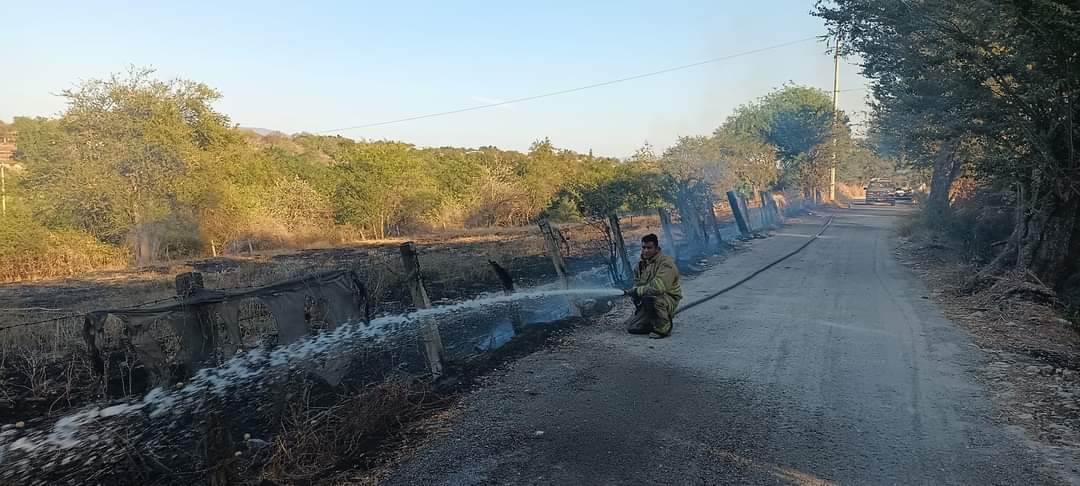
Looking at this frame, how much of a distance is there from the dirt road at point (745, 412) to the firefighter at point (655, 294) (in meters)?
0.27

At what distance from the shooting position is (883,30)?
59.7 feet

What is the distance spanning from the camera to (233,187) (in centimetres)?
2620

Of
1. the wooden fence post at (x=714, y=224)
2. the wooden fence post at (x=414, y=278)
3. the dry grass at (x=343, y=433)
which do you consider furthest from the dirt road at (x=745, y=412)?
the wooden fence post at (x=714, y=224)

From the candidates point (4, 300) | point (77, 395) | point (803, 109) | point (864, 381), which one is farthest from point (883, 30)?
point (803, 109)

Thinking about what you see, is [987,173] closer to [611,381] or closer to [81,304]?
[611,381]

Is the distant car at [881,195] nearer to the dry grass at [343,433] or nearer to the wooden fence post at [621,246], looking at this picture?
the wooden fence post at [621,246]

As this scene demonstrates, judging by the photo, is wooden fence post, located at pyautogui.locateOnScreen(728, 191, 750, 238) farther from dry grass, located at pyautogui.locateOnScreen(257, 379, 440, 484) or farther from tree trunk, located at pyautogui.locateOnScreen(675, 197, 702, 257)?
dry grass, located at pyautogui.locateOnScreen(257, 379, 440, 484)

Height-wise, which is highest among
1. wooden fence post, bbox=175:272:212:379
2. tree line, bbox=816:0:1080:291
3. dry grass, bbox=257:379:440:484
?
tree line, bbox=816:0:1080:291

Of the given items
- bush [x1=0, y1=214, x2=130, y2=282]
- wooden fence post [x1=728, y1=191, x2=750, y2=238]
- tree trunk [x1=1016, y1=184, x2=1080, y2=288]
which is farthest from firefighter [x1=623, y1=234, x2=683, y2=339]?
bush [x1=0, y1=214, x2=130, y2=282]

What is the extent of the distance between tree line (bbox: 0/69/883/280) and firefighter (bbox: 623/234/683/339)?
6936 millimetres

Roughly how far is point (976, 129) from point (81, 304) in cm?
1834

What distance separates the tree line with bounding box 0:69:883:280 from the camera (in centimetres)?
2223

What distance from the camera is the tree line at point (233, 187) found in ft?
72.9

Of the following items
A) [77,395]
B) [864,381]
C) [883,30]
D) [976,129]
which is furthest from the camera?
[883,30]
